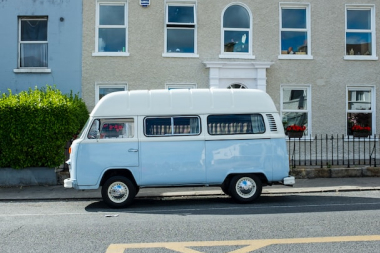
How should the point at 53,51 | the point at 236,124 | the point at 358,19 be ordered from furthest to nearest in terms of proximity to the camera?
the point at 358,19
the point at 53,51
the point at 236,124

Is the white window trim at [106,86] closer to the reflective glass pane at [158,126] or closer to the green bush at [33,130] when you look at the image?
the green bush at [33,130]

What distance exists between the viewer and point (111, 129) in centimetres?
1043

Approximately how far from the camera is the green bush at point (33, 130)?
529 inches

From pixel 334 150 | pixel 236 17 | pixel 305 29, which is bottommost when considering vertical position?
pixel 334 150

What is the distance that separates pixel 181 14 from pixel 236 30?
209 centimetres

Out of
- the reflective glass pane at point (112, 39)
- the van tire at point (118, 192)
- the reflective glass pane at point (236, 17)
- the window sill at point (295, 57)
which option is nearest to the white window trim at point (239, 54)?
the reflective glass pane at point (236, 17)

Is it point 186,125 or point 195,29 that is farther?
point 195,29

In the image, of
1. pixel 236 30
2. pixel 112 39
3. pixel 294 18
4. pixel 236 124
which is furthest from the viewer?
pixel 294 18

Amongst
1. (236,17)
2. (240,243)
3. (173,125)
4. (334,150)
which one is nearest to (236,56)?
(236,17)

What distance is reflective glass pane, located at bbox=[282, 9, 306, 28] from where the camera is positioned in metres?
17.8

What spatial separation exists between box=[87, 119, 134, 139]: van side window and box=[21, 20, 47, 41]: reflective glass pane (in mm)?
8361

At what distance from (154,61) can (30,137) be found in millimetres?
5523

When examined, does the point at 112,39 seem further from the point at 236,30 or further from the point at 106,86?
the point at 236,30

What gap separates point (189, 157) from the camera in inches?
409
